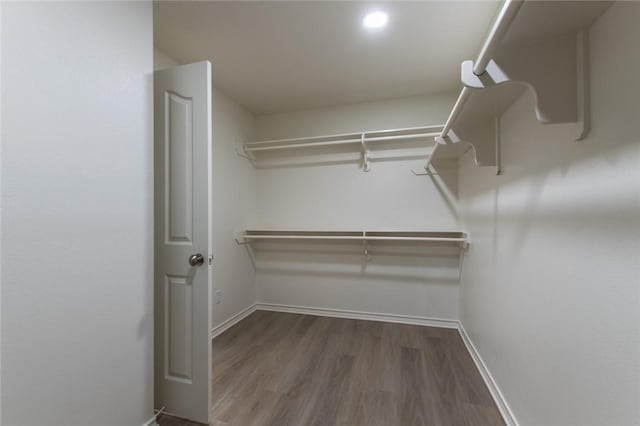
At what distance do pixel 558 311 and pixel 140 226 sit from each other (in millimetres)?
1843

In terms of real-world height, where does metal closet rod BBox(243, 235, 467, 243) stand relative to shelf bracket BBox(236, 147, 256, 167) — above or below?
below

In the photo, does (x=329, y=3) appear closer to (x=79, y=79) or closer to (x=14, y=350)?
(x=79, y=79)

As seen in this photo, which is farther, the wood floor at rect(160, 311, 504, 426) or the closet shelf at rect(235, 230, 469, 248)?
the closet shelf at rect(235, 230, 469, 248)

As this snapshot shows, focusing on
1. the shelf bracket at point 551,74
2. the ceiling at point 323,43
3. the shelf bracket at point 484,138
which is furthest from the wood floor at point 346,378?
the ceiling at point 323,43

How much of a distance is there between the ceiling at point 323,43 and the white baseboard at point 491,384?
2.26 meters

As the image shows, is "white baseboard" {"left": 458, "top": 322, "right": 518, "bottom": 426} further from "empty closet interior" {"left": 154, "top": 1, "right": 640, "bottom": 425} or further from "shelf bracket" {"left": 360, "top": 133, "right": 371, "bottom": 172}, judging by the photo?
"shelf bracket" {"left": 360, "top": 133, "right": 371, "bottom": 172}

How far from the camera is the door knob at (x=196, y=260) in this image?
134 centimetres

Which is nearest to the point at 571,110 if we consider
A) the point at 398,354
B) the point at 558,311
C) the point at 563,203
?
the point at 563,203

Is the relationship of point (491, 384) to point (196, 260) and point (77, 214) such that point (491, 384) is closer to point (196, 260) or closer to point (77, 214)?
point (196, 260)

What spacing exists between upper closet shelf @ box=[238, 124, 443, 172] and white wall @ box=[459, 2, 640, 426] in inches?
44.3

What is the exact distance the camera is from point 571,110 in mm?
819

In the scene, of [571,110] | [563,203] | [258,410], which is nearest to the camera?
[571,110]

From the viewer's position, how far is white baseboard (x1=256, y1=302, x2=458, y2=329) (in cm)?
256

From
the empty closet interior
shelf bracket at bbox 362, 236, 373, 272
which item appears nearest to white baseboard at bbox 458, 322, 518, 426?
the empty closet interior
